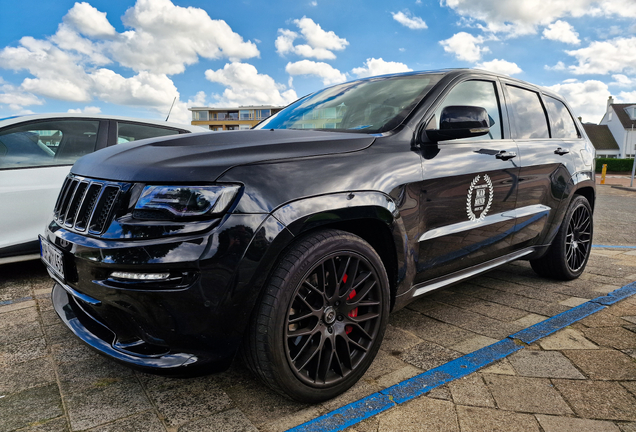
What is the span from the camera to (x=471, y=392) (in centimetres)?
218

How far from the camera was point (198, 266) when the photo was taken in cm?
171

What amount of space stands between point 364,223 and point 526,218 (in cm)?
168

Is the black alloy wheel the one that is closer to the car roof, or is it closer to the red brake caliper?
the red brake caliper

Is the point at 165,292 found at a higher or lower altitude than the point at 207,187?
lower

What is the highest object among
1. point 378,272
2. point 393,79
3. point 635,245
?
point 393,79

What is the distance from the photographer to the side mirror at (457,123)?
245 cm

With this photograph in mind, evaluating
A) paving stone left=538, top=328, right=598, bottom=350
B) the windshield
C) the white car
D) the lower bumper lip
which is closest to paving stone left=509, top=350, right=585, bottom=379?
paving stone left=538, top=328, right=598, bottom=350

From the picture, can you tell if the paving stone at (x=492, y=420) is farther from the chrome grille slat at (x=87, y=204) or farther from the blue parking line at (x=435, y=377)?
the chrome grille slat at (x=87, y=204)

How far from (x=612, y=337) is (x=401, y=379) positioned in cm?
154

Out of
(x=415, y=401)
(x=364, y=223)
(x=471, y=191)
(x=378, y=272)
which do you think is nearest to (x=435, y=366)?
(x=415, y=401)

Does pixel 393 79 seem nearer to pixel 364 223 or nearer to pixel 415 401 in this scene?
pixel 364 223

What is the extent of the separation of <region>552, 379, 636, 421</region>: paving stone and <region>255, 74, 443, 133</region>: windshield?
5.23 feet

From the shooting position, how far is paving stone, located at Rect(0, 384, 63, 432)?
195 centimetres

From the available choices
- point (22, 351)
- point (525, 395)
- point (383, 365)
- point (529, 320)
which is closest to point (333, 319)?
point (383, 365)
